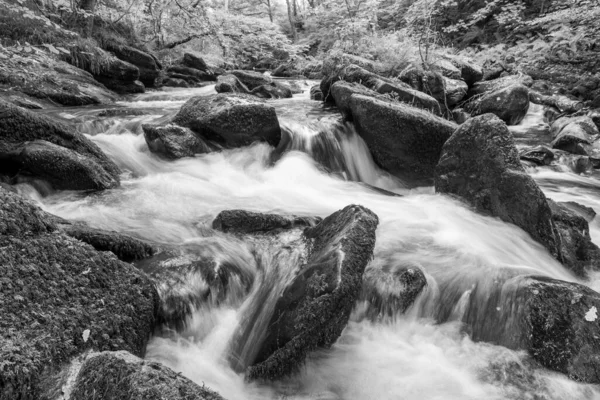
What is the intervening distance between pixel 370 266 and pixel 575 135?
24.2ft

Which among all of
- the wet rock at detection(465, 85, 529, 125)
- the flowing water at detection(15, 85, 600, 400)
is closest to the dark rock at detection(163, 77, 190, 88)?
the flowing water at detection(15, 85, 600, 400)

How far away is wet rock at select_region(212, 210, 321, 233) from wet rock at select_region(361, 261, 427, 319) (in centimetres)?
108

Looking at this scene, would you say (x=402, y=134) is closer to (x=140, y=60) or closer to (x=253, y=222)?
(x=253, y=222)

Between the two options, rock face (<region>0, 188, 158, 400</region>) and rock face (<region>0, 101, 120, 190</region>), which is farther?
rock face (<region>0, 101, 120, 190</region>)

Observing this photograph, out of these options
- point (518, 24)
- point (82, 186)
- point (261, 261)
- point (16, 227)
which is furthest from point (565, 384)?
point (518, 24)

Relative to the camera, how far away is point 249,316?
11.4 ft

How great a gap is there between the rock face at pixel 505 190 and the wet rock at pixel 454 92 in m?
6.19

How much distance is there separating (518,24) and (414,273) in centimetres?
1723

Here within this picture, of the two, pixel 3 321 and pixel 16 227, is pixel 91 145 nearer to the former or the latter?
pixel 16 227

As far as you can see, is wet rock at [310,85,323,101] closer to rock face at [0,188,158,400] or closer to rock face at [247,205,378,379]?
rock face at [247,205,378,379]

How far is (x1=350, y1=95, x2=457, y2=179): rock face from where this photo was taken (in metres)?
6.51

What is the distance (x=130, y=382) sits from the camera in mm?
1646

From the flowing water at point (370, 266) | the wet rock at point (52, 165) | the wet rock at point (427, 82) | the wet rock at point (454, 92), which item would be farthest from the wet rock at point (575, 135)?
the wet rock at point (52, 165)

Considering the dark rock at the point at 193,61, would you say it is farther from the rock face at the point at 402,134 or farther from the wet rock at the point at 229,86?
the rock face at the point at 402,134
